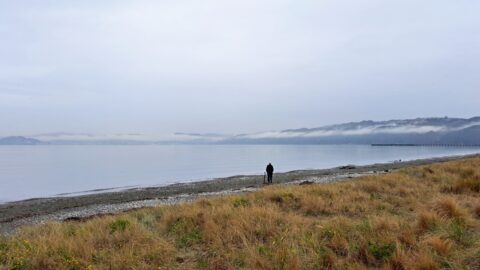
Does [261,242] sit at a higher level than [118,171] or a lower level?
higher

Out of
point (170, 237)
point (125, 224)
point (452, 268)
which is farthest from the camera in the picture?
point (125, 224)

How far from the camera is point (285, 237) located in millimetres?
7203

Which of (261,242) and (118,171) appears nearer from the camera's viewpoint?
(261,242)

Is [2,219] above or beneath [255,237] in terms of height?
beneath

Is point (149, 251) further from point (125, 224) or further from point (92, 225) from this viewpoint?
point (92, 225)

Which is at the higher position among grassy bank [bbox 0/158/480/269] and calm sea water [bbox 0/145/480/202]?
grassy bank [bbox 0/158/480/269]

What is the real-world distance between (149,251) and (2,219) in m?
19.8

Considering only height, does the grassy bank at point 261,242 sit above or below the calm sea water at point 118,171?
above

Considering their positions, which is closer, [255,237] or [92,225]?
[255,237]

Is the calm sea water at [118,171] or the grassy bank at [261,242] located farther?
the calm sea water at [118,171]

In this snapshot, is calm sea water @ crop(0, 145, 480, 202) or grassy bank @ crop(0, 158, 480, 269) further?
calm sea water @ crop(0, 145, 480, 202)

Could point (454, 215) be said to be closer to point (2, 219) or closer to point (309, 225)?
point (309, 225)

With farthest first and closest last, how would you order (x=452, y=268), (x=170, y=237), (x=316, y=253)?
(x=170, y=237)
(x=316, y=253)
(x=452, y=268)

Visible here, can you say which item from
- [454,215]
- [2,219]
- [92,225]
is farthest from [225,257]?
[2,219]
